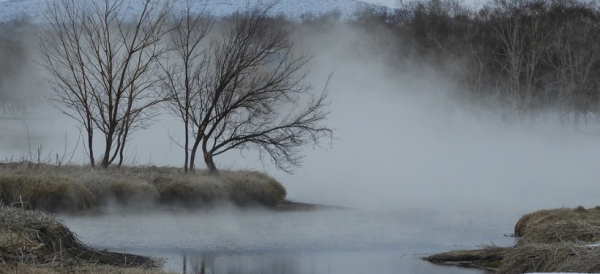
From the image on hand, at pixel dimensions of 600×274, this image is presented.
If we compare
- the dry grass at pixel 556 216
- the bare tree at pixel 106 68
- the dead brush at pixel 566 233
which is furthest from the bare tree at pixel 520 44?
the dead brush at pixel 566 233

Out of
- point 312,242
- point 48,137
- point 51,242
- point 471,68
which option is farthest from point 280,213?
point 471,68

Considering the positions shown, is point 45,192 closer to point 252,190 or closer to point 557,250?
point 252,190

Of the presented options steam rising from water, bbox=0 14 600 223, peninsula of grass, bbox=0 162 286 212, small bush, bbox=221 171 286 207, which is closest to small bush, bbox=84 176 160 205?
peninsula of grass, bbox=0 162 286 212

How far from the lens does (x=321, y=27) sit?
167 feet

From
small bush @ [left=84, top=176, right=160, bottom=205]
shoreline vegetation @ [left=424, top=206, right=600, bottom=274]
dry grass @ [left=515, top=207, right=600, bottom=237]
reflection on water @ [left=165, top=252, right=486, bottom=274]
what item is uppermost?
small bush @ [left=84, top=176, right=160, bottom=205]

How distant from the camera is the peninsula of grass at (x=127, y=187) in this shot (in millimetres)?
16891

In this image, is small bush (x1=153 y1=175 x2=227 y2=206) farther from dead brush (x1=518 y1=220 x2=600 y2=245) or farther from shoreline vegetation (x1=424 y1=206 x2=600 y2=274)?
dead brush (x1=518 y1=220 x2=600 y2=245)

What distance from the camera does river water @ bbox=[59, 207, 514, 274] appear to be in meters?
13.1

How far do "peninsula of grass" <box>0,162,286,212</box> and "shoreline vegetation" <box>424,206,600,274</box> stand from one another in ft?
22.5

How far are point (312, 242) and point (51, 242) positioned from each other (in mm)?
5662

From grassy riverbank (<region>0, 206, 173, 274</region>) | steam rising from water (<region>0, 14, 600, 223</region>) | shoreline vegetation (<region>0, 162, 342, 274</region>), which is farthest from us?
steam rising from water (<region>0, 14, 600, 223</region>)

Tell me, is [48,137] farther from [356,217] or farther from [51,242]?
[51,242]

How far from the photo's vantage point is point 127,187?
18406mm

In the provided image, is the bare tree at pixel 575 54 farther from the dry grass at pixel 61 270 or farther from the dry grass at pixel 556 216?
the dry grass at pixel 61 270
